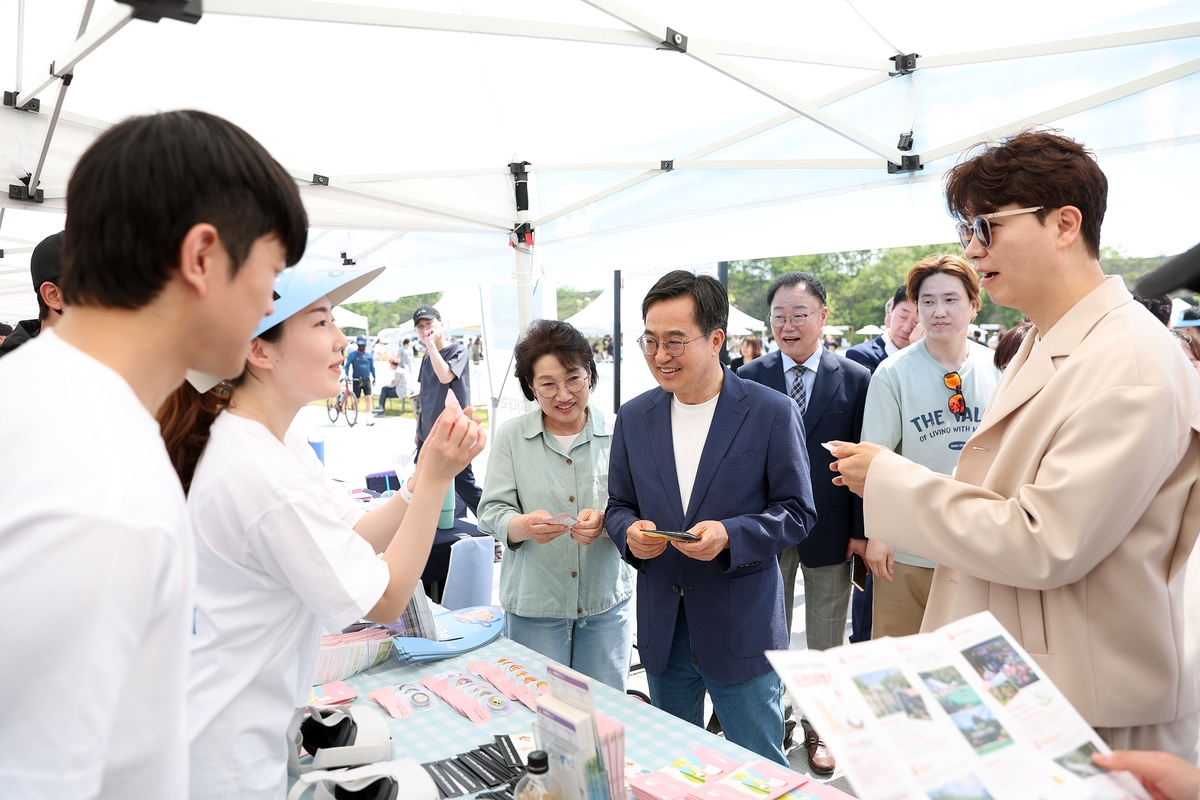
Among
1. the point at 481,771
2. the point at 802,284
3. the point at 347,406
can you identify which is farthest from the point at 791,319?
the point at 347,406

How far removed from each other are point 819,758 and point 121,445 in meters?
3.39

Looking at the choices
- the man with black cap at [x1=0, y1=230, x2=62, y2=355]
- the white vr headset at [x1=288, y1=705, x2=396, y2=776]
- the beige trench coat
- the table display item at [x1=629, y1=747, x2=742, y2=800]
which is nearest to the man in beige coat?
the beige trench coat

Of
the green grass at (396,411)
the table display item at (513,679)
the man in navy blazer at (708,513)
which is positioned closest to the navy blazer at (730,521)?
the man in navy blazer at (708,513)

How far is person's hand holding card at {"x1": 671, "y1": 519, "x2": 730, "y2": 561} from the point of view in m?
2.09

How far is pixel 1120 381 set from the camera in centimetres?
139

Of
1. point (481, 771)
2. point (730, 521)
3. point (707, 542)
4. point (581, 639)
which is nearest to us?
point (481, 771)

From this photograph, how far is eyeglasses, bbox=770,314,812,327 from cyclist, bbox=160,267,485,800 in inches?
101

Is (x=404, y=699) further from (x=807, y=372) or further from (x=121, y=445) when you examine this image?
(x=807, y=372)

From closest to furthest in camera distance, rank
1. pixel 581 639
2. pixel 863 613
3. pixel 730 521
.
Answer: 1. pixel 730 521
2. pixel 581 639
3. pixel 863 613

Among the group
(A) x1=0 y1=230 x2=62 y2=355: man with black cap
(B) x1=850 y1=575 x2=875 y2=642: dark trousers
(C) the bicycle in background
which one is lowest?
(C) the bicycle in background

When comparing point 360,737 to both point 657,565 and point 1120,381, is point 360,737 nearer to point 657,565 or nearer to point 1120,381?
point 657,565

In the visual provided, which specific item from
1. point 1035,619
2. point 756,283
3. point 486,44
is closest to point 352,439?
point 486,44

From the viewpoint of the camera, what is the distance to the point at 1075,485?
4.54 feet

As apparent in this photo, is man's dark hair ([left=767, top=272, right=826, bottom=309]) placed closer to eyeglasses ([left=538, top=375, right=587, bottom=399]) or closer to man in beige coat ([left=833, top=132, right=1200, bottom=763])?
A: eyeglasses ([left=538, top=375, right=587, bottom=399])
